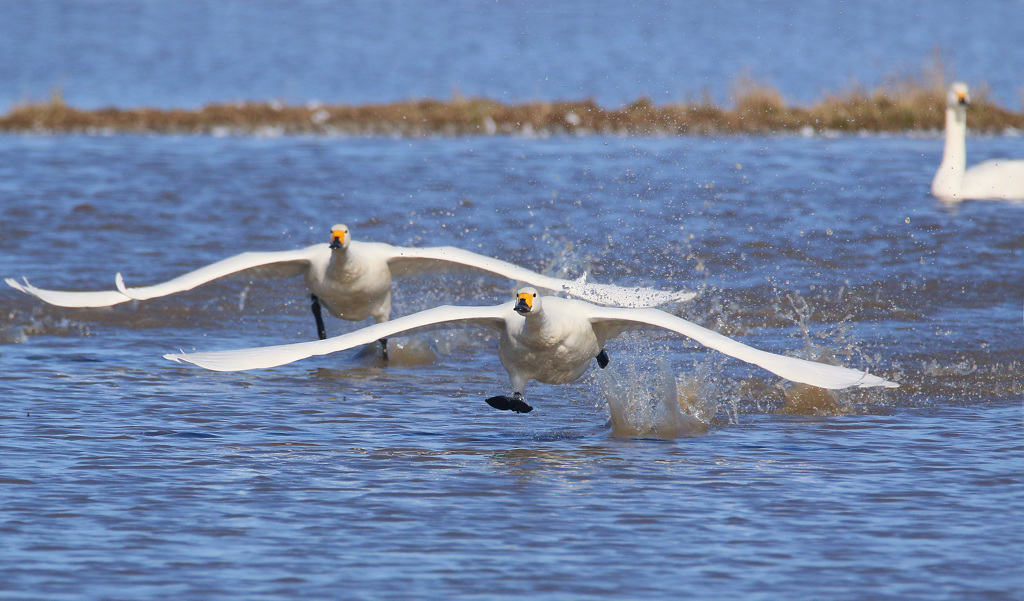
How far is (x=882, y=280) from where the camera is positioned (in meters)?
16.5

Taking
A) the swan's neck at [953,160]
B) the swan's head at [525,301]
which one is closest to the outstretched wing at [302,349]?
the swan's head at [525,301]

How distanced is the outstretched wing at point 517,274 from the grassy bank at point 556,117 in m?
18.2

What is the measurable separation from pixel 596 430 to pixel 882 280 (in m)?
7.55

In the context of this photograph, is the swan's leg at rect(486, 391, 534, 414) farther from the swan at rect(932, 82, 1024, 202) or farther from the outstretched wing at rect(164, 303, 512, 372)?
the swan at rect(932, 82, 1024, 202)

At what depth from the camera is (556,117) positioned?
3177 centimetres

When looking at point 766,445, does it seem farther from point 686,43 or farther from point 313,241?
point 686,43

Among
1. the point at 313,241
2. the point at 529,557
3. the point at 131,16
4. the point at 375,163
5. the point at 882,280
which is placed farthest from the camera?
the point at 131,16

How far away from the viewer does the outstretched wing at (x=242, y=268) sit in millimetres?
11180

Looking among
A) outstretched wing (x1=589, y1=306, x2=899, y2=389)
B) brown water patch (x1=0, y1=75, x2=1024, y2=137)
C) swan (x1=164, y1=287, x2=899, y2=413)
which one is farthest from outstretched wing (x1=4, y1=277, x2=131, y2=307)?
brown water patch (x1=0, y1=75, x2=1024, y2=137)

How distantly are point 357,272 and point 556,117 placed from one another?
19.9 m

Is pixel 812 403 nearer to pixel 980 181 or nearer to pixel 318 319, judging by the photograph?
pixel 318 319

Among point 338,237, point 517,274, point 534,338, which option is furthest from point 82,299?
point 534,338

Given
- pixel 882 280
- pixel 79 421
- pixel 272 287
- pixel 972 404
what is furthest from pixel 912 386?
pixel 272 287

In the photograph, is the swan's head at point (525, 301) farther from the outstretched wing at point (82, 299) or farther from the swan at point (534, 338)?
the outstretched wing at point (82, 299)
